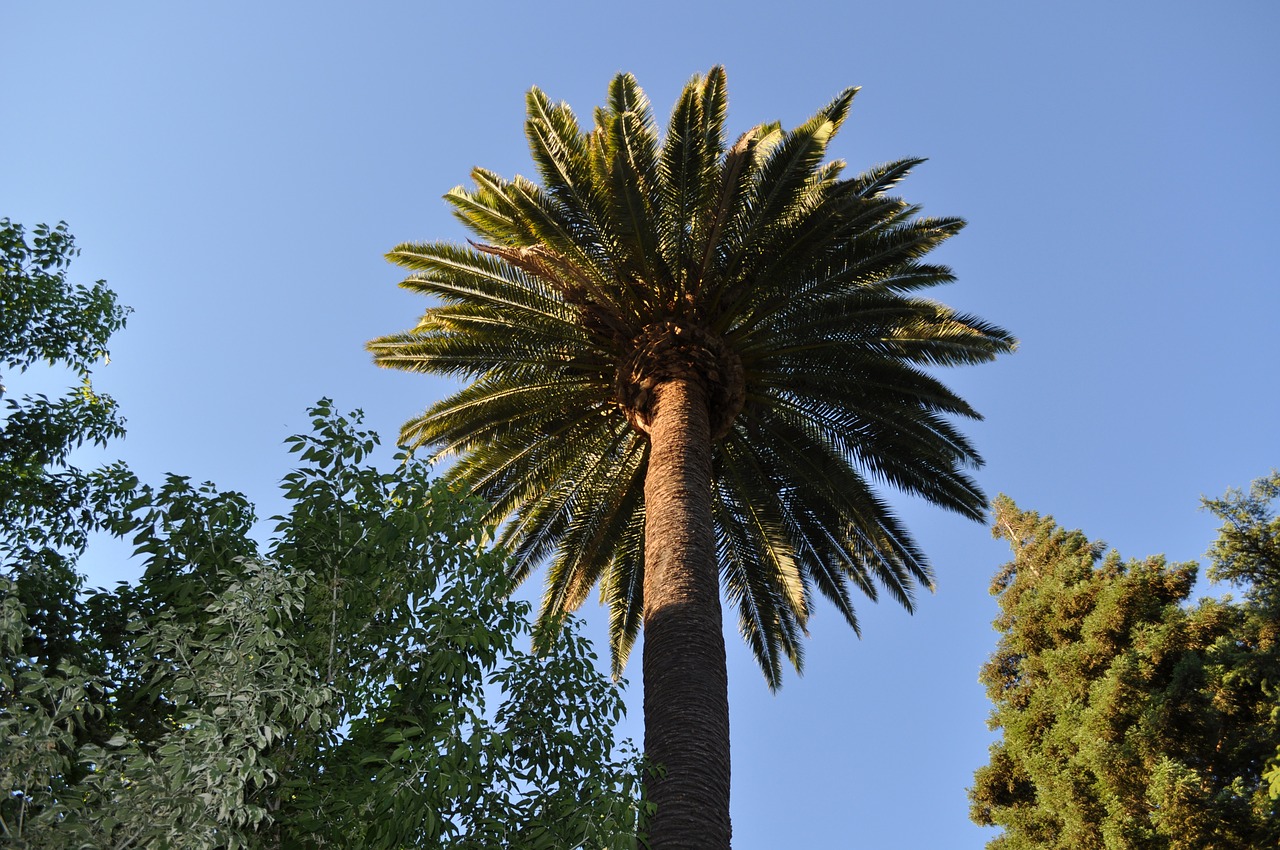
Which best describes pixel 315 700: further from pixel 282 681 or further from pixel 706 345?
pixel 706 345

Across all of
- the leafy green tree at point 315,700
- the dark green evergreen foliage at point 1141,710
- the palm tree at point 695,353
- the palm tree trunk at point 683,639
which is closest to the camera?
the leafy green tree at point 315,700

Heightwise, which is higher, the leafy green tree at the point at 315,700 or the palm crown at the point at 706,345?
the palm crown at the point at 706,345

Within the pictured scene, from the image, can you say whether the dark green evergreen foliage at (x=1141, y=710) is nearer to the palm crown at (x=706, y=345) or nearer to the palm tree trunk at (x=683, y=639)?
the palm crown at (x=706, y=345)

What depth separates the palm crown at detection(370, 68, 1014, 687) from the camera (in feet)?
43.1

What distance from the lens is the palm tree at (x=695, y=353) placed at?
1295 cm

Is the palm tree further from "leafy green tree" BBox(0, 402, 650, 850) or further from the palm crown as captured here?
"leafy green tree" BBox(0, 402, 650, 850)

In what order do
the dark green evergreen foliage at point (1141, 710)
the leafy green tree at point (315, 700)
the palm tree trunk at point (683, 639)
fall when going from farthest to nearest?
1. the dark green evergreen foliage at point (1141, 710)
2. the palm tree trunk at point (683, 639)
3. the leafy green tree at point (315, 700)

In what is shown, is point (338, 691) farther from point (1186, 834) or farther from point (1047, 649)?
point (1047, 649)

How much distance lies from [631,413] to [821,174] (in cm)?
516

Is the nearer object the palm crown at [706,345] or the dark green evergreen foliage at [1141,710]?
the palm crown at [706,345]

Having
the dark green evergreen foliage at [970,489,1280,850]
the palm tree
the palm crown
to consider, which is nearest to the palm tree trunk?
the palm tree

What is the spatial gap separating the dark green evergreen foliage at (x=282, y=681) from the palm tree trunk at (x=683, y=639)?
54.7 inches

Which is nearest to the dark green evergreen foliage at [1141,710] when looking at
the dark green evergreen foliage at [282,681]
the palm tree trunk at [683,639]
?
the palm tree trunk at [683,639]

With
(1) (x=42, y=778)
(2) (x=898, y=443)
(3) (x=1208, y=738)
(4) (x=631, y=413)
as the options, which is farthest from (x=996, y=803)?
(1) (x=42, y=778)
